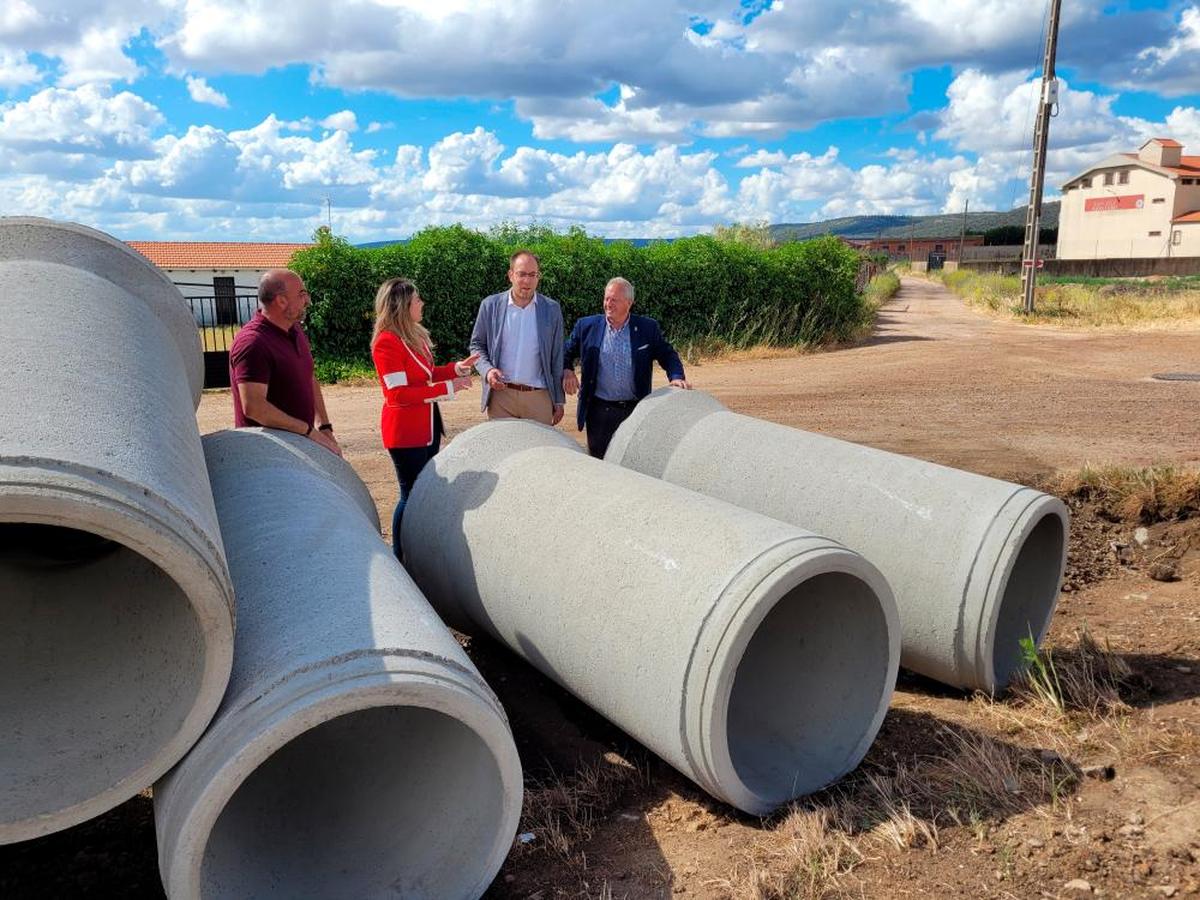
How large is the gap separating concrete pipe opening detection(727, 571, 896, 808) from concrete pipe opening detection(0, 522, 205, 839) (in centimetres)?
217

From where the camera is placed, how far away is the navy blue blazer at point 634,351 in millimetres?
6637

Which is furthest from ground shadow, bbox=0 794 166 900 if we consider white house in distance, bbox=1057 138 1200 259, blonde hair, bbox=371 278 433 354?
white house in distance, bbox=1057 138 1200 259

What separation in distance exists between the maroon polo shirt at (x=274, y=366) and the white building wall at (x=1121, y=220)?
59.5 meters

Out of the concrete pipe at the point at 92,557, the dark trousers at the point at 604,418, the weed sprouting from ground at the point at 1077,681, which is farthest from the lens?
the dark trousers at the point at 604,418

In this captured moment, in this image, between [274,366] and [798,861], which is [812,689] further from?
[274,366]

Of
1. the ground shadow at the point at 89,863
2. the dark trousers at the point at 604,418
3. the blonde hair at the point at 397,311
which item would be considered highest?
the blonde hair at the point at 397,311

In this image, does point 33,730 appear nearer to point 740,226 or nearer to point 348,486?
point 348,486

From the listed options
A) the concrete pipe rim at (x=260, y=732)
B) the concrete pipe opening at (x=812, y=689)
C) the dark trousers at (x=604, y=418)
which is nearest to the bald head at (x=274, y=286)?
the dark trousers at (x=604, y=418)

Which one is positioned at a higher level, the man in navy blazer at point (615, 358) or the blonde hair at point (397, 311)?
the blonde hair at point (397, 311)

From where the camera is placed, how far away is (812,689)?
4242 millimetres

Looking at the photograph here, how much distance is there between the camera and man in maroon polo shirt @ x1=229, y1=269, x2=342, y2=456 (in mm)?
4828

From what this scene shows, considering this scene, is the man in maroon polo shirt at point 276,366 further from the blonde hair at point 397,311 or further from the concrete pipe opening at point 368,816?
the concrete pipe opening at point 368,816

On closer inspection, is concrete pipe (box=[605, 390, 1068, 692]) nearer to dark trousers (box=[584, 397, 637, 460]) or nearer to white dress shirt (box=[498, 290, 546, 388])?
dark trousers (box=[584, 397, 637, 460])

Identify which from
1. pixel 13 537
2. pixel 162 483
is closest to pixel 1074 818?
pixel 162 483
